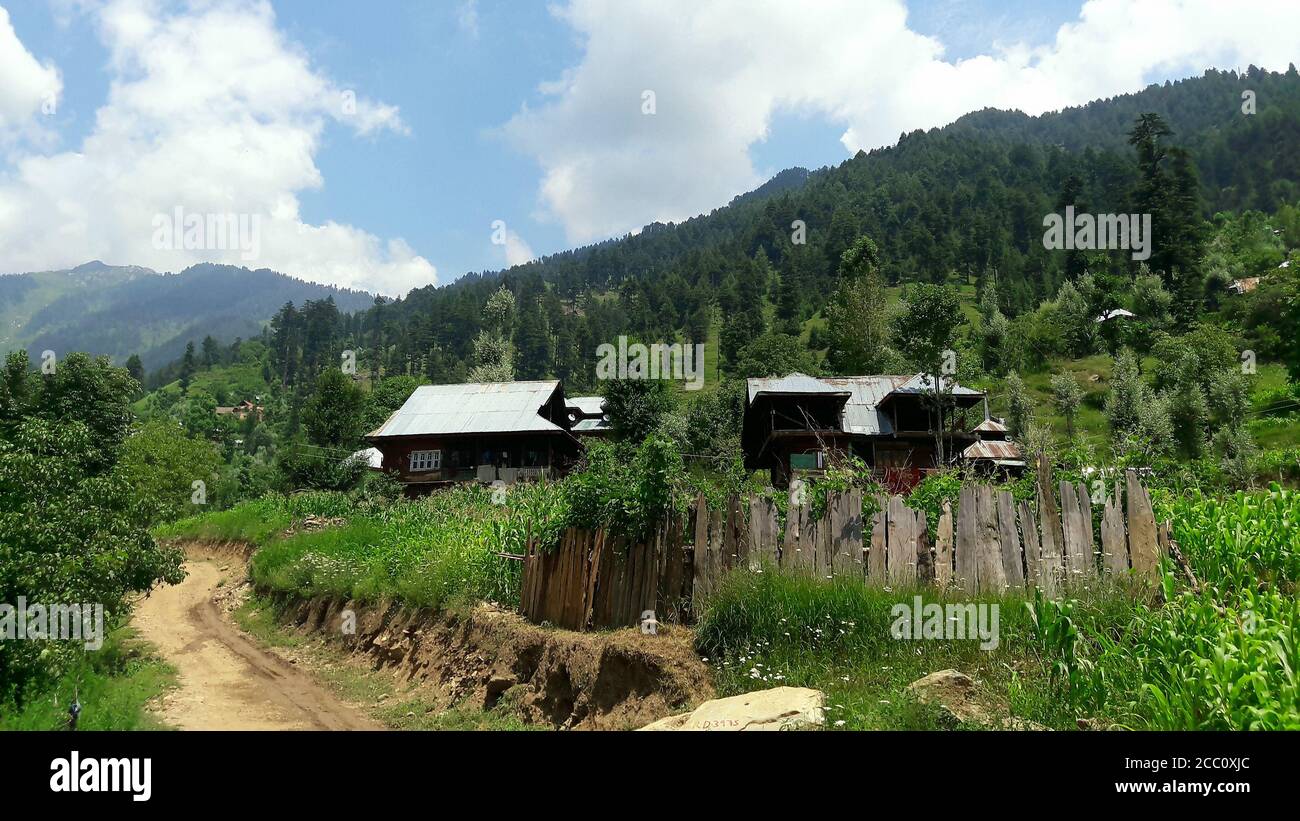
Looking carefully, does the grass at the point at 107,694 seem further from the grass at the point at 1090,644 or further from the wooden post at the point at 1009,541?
the wooden post at the point at 1009,541

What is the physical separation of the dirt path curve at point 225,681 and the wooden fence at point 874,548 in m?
4.38

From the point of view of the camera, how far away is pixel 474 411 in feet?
131

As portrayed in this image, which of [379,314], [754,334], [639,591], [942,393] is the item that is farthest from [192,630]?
[379,314]

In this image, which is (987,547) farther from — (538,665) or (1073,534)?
(538,665)

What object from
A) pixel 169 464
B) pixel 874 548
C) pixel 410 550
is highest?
pixel 874 548

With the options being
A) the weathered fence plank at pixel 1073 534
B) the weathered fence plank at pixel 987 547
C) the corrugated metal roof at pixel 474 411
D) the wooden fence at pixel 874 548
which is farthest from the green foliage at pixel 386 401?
the weathered fence plank at pixel 1073 534

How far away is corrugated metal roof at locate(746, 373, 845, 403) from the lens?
108 feet

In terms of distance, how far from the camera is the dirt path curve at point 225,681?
10.6m

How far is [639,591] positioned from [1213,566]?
6364mm

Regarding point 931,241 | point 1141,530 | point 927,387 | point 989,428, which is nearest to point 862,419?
point 927,387

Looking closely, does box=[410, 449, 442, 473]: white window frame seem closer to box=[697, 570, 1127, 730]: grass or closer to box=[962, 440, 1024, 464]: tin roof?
box=[962, 440, 1024, 464]: tin roof

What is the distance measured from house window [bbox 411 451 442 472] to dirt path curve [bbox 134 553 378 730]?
16757 millimetres

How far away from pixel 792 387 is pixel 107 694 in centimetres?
2764

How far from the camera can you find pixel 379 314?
161250 mm
